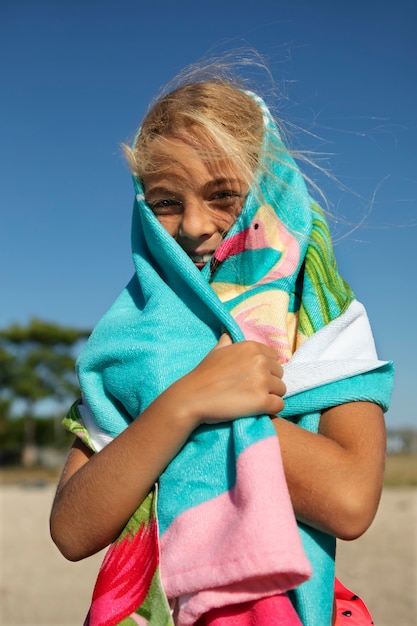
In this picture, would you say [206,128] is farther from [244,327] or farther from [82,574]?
[82,574]

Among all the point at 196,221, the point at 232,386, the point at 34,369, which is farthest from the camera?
the point at 34,369

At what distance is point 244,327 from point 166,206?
383mm

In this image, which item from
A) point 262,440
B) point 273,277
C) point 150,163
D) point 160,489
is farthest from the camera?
point 150,163

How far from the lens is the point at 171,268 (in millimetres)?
1568

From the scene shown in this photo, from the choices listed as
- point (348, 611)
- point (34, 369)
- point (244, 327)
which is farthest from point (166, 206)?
point (34, 369)

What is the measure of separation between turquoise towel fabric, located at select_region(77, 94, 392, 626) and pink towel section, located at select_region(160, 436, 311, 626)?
0.04 m

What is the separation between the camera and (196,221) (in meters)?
1.55

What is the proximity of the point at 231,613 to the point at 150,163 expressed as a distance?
1.02 m

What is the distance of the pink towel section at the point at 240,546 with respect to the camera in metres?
1.15

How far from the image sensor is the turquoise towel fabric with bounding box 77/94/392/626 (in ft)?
4.35

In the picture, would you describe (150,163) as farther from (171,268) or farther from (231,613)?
(231,613)

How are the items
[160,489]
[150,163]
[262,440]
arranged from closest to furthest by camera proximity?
[262,440] → [160,489] → [150,163]

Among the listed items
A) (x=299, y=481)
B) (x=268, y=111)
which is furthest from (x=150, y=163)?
(x=299, y=481)

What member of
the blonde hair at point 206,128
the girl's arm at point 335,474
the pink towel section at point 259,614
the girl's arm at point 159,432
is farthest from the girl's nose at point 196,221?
the pink towel section at point 259,614
